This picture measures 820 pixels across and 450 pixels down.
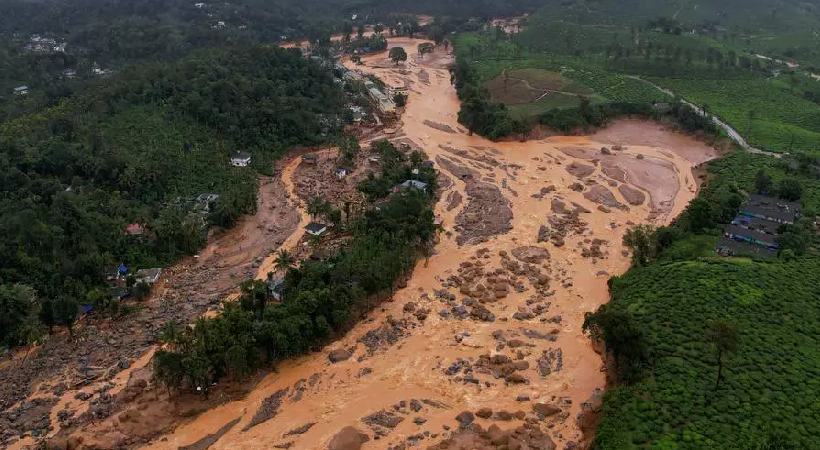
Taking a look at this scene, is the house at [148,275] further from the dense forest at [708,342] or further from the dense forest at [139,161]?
the dense forest at [708,342]

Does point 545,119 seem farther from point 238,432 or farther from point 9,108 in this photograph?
point 9,108

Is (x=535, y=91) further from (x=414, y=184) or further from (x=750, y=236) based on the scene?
(x=750, y=236)

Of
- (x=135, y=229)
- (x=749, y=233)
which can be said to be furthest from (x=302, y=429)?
(x=749, y=233)

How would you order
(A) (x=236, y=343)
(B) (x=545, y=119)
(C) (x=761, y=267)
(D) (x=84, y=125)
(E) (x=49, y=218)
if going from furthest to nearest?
(B) (x=545, y=119)
(D) (x=84, y=125)
(E) (x=49, y=218)
(C) (x=761, y=267)
(A) (x=236, y=343)

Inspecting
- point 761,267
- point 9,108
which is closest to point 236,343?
point 761,267

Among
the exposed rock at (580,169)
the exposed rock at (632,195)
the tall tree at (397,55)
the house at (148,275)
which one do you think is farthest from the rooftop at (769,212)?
the tall tree at (397,55)

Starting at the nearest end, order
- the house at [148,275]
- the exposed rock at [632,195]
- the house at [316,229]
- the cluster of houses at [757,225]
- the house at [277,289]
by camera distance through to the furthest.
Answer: the house at [277,289] < the house at [148,275] < the cluster of houses at [757,225] < the house at [316,229] < the exposed rock at [632,195]

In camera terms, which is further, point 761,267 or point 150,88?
point 150,88
